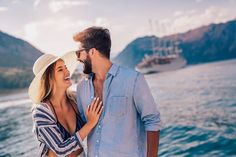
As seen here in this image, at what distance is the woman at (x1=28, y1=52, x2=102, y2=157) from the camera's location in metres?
3.30

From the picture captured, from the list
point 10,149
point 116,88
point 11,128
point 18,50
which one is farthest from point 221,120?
point 18,50

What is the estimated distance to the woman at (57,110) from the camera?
330 centimetres

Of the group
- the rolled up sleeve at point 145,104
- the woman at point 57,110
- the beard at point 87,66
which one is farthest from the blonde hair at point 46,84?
the rolled up sleeve at point 145,104

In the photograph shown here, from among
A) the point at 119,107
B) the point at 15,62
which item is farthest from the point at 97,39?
the point at 15,62

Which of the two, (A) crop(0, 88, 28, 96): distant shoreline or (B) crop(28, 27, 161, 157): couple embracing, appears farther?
(A) crop(0, 88, 28, 96): distant shoreline

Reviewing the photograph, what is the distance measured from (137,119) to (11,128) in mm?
23755

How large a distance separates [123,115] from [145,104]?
0.21 meters

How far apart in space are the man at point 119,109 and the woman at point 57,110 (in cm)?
12

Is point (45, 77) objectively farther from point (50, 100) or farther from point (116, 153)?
point (116, 153)

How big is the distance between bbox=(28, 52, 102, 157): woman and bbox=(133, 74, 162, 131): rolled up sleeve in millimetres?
355

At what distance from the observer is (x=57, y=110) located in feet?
11.7

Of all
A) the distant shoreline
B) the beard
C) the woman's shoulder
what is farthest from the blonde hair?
the distant shoreline

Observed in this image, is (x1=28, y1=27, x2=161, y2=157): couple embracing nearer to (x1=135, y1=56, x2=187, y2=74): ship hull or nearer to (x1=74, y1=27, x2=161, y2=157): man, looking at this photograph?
(x1=74, y1=27, x2=161, y2=157): man

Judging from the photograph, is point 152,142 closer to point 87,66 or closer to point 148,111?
point 148,111
